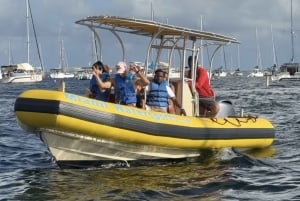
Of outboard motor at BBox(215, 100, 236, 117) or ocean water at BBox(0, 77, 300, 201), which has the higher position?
outboard motor at BBox(215, 100, 236, 117)

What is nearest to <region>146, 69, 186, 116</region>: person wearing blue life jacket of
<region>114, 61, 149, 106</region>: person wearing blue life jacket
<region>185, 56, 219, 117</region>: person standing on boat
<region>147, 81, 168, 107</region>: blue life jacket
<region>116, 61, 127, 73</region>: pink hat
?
<region>147, 81, 168, 107</region>: blue life jacket

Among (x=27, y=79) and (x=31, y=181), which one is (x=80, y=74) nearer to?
(x=27, y=79)

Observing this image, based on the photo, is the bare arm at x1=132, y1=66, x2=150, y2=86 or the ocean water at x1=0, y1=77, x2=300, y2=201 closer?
the ocean water at x1=0, y1=77, x2=300, y2=201

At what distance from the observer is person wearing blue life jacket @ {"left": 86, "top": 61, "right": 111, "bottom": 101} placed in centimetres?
1203

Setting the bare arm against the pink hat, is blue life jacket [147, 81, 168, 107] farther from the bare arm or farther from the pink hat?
the pink hat

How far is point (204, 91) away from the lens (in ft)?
45.5

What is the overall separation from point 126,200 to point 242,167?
11.9 feet

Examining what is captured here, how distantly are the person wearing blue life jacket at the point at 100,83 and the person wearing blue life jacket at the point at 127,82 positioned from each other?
1.00 ft

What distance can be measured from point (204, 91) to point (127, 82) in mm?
2551

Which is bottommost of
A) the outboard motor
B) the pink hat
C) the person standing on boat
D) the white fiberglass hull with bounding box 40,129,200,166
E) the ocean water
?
the ocean water

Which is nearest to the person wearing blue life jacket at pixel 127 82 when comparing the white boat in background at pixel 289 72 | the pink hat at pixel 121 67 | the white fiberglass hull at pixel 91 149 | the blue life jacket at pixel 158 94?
the pink hat at pixel 121 67

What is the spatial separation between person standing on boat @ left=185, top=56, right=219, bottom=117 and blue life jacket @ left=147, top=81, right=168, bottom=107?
1.28m

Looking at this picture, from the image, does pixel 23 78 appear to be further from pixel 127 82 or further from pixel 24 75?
pixel 127 82

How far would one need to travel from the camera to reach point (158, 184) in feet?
34.8
